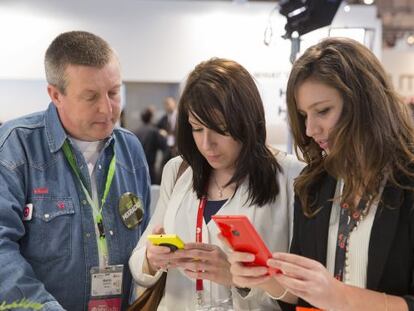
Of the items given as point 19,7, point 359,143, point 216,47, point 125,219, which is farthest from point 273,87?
point 359,143

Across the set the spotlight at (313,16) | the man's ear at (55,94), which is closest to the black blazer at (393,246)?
the man's ear at (55,94)

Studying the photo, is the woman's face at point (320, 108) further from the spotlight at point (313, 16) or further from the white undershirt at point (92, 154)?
the spotlight at point (313, 16)

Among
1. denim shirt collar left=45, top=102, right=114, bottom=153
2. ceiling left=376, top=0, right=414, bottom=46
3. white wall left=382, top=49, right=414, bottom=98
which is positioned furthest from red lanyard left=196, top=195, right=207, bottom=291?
white wall left=382, top=49, right=414, bottom=98

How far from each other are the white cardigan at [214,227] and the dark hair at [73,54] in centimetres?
55

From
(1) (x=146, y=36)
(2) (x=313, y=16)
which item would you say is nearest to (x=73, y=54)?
(2) (x=313, y=16)

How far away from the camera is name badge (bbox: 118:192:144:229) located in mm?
2203

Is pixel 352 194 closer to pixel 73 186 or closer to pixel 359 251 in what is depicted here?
pixel 359 251

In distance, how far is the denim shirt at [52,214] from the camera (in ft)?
6.54

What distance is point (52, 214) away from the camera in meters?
2.04

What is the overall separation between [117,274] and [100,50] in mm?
840

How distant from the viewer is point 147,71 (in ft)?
28.7

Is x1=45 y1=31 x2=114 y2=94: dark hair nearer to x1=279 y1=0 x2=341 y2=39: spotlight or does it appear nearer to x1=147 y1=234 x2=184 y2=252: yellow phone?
x1=147 y1=234 x2=184 y2=252: yellow phone

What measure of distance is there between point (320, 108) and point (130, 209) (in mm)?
958

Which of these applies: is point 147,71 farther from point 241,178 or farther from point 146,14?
point 241,178
